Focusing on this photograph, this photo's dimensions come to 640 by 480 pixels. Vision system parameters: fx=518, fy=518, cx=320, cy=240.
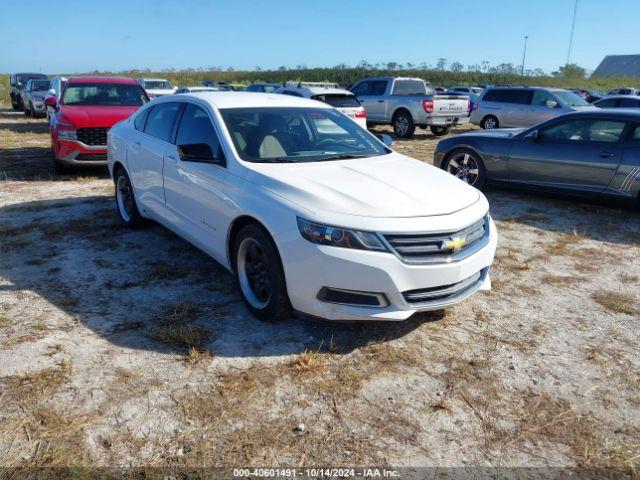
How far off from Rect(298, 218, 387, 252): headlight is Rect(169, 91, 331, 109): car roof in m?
1.88

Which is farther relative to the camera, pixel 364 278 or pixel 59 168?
pixel 59 168

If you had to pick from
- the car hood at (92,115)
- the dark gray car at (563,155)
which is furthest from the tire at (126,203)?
the dark gray car at (563,155)

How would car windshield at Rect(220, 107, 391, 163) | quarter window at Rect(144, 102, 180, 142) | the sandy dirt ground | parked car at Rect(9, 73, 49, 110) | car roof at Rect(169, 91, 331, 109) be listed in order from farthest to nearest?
parked car at Rect(9, 73, 49, 110)
quarter window at Rect(144, 102, 180, 142)
car roof at Rect(169, 91, 331, 109)
car windshield at Rect(220, 107, 391, 163)
the sandy dirt ground

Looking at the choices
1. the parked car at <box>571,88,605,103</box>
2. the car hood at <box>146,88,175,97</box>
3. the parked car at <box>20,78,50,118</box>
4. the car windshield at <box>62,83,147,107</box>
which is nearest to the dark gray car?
the car windshield at <box>62,83,147,107</box>

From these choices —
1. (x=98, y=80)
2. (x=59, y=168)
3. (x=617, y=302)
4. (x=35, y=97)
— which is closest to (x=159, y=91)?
(x=35, y=97)

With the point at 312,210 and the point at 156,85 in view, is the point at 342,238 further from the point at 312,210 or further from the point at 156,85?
the point at 156,85

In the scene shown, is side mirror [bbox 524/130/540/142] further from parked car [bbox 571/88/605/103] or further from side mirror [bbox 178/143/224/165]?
parked car [bbox 571/88/605/103]

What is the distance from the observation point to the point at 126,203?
6332 millimetres

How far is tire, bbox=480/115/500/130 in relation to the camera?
16.4 metres

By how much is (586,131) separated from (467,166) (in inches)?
71.6

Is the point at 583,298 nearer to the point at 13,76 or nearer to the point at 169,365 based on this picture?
the point at 169,365

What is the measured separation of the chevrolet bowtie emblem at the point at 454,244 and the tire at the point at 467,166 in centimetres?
500

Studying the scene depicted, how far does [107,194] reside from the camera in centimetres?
814

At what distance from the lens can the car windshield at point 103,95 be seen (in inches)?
400
